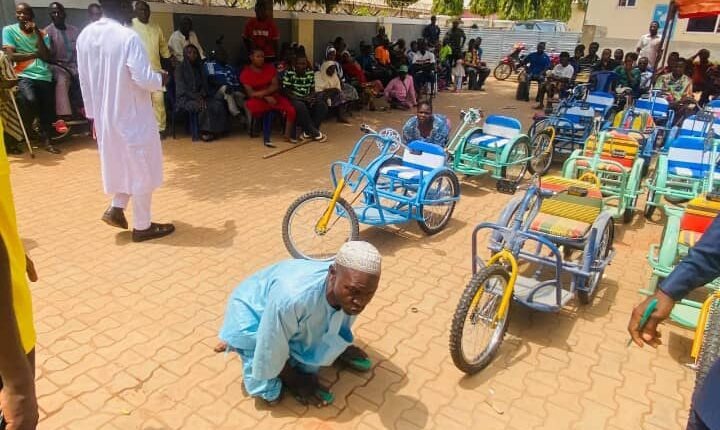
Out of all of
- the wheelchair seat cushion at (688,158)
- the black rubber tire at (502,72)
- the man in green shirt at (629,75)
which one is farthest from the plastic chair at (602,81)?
the black rubber tire at (502,72)

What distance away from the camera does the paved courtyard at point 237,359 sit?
8.96ft

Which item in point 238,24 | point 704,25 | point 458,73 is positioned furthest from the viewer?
point 704,25

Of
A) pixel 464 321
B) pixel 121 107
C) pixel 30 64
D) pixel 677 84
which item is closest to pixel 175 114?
pixel 30 64

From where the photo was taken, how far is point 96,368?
2.93 m

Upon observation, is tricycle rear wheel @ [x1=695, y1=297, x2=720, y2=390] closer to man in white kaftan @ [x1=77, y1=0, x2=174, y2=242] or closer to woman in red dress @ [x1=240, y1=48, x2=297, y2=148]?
man in white kaftan @ [x1=77, y1=0, x2=174, y2=242]

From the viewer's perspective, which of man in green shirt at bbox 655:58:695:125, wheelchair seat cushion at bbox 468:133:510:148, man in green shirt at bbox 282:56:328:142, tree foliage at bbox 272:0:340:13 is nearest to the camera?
wheelchair seat cushion at bbox 468:133:510:148

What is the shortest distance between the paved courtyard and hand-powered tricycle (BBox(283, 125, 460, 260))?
0.89 feet

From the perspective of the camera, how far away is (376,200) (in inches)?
181

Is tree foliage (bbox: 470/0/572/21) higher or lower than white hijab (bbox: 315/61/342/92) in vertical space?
higher

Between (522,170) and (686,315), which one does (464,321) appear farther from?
(522,170)

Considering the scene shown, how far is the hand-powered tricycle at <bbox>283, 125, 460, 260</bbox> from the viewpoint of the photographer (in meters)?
4.24

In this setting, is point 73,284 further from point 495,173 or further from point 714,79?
point 714,79

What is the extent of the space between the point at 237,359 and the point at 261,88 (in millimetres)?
5777

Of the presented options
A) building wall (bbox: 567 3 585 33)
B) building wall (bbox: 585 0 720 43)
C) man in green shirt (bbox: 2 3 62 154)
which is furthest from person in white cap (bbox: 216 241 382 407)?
building wall (bbox: 567 3 585 33)
